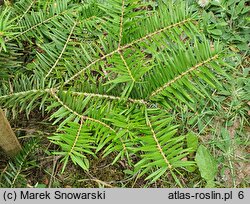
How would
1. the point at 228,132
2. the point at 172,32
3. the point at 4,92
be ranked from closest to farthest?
the point at 172,32
the point at 4,92
the point at 228,132

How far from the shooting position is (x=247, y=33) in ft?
7.58

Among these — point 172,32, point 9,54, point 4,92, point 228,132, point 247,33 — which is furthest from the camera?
point 247,33

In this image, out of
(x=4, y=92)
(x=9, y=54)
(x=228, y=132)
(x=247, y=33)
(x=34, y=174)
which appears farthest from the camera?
(x=247, y=33)

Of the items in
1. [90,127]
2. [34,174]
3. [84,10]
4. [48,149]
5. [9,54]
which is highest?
[84,10]

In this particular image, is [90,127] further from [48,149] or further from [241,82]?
[241,82]

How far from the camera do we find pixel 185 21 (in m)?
1.38

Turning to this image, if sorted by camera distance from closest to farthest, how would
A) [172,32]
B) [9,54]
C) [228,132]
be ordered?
1. [172,32]
2. [9,54]
3. [228,132]

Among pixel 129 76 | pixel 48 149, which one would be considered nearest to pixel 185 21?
pixel 129 76

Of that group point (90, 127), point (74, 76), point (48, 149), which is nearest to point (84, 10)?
point (74, 76)

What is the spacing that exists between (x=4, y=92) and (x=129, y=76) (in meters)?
0.63

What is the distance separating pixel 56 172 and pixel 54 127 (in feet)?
0.82

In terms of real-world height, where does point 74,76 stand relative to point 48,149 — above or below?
above

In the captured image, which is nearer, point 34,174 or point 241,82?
point 34,174

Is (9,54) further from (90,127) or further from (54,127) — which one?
(90,127)
